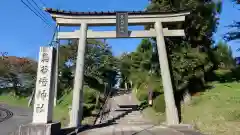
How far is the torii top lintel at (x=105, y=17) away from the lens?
1484cm

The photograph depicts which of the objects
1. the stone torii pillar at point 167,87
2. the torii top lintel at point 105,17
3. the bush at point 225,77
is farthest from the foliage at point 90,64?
the stone torii pillar at point 167,87

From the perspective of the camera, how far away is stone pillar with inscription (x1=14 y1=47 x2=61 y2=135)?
9773 millimetres

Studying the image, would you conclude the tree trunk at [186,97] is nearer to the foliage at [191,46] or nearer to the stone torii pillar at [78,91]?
the foliage at [191,46]

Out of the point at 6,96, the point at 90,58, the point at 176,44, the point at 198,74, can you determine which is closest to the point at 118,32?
the point at 176,44

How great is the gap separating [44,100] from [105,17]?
637 cm

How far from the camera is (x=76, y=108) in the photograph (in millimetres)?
13352

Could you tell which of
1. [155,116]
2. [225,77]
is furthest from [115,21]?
A: [225,77]

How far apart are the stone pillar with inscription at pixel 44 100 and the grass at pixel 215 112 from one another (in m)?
6.18

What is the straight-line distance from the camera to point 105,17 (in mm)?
14906

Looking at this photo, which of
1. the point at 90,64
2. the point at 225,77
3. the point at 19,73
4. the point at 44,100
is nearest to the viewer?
the point at 44,100

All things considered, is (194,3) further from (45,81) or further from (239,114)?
(45,81)

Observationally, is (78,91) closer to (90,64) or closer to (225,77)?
(225,77)

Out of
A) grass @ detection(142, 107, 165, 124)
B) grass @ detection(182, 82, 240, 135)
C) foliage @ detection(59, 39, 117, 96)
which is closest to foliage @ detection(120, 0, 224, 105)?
grass @ detection(182, 82, 240, 135)

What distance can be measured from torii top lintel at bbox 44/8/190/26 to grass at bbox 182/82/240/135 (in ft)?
15.3
